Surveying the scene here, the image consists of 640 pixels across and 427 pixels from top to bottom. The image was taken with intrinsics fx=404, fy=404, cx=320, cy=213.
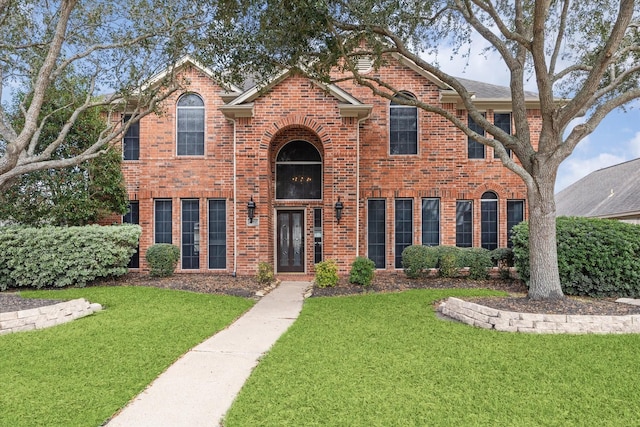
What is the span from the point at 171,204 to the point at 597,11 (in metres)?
13.1

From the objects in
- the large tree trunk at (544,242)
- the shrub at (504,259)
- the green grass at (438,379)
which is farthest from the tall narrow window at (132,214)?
the large tree trunk at (544,242)

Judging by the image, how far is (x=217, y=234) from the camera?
44.5 feet

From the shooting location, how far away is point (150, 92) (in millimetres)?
11078

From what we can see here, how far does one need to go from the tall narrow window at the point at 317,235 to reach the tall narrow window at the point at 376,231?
162cm

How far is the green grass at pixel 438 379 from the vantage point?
12.1ft

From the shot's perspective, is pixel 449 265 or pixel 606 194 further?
pixel 606 194

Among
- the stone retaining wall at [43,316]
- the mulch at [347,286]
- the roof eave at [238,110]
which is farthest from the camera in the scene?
the roof eave at [238,110]

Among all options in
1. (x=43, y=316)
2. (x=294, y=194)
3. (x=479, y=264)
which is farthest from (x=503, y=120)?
(x=43, y=316)

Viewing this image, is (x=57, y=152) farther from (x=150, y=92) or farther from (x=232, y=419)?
(x=232, y=419)

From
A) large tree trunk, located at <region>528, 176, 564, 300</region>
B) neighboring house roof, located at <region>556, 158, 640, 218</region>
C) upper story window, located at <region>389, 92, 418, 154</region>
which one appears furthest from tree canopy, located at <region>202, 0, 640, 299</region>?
neighboring house roof, located at <region>556, 158, 640, 218</region>

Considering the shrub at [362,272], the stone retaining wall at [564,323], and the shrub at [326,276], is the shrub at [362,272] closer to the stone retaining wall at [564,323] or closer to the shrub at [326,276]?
the shrub at [326,276]

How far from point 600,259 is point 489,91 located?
24.9 feet

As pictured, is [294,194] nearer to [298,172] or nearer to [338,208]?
[298,172]

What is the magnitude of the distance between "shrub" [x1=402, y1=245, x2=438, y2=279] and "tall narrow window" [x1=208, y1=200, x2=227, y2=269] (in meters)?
5.95
